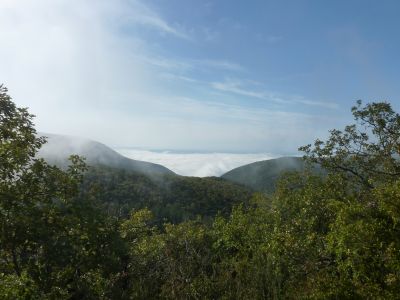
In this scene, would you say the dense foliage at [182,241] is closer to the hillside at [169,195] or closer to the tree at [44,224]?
the tree at [44,224]

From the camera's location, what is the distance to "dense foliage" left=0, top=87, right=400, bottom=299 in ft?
37.0

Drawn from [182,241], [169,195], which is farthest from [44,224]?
[169,195]

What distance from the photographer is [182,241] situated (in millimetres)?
23156

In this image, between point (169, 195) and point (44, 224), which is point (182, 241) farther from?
point (169, 195)

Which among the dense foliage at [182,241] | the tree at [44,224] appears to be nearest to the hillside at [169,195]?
the dense foliage at [182,241]

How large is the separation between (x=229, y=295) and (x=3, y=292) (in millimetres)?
10822

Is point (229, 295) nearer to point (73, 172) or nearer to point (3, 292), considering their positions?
point (73, 172)

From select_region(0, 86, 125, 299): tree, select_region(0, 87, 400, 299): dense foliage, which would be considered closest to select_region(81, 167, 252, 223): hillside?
select_region(0, 87, 400, 299): dense foliage

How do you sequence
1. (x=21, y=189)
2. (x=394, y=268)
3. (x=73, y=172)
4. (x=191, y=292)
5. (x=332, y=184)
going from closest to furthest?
1. (x=394, y=268)
2. (x=21, y=189)
3. (x=73, y=172)
4. (x=191, y=292)
5. (x=332, y=184)

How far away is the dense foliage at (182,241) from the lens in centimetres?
1129

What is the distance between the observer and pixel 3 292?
8.00 m

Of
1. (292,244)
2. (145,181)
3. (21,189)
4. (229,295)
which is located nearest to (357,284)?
(292,244)

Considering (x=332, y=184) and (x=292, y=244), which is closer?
(x=292, y=244)

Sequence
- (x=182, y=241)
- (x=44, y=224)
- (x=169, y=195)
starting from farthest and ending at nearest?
(x=169, y=195)
(x=182, y=241)
(x=44, y=224)
